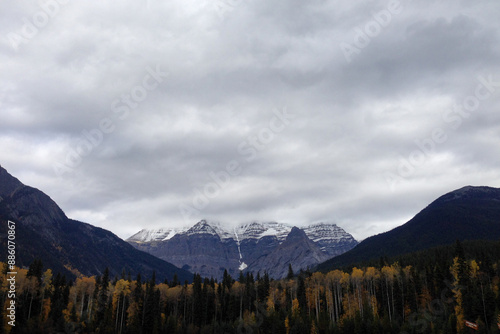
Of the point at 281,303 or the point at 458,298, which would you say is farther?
the point at 281,303

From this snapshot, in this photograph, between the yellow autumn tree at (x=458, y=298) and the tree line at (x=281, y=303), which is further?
the tree line at (x=281, y=303)

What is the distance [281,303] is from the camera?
148 metres

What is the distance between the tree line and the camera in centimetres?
10625

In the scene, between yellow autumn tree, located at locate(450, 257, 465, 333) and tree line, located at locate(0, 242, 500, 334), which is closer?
yellow autumn tree, located at locate(450, 257, 465, 333)

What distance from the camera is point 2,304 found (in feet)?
309

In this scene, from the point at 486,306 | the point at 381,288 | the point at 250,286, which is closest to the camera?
the point at 486,306

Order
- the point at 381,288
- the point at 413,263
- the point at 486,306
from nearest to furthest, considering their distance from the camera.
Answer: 1. the point at 486,306
2. the point at 381,288
3. the point at 413,263

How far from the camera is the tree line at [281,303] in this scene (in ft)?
349

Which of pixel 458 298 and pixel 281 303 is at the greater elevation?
pixel 458 298

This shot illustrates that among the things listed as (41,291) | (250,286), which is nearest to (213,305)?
(250,286)

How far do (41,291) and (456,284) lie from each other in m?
126

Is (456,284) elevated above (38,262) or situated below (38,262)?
below

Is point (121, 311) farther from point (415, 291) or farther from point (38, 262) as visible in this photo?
point (415, 291)

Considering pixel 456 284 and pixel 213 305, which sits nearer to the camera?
pixel 456 284
